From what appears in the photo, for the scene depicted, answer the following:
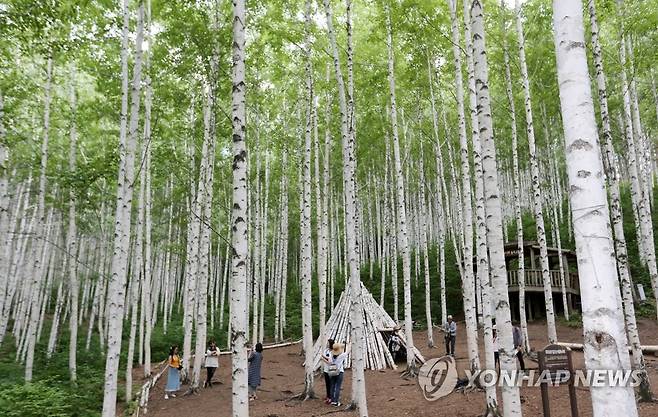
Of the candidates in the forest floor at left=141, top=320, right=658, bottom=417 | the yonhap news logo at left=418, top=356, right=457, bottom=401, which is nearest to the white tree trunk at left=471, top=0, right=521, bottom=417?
the forest floor at left=141, top=320, right=658, bottom=417

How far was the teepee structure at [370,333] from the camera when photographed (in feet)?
40.9

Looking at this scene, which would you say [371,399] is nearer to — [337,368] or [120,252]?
[337,368]

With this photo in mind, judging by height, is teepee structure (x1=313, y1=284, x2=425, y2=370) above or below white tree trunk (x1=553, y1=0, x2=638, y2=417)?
below

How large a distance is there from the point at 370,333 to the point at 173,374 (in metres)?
5.74

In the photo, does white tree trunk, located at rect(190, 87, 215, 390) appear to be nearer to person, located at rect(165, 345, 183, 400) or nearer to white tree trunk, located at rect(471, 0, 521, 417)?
person, located at rect(165, 345, 183, 400)

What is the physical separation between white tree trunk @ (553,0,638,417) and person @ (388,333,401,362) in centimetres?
1098

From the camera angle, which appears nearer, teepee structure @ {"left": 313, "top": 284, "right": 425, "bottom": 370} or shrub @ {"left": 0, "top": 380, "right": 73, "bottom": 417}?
shrub @ {"left": 0, "top": 380, "right": 73, "bottom": 417}

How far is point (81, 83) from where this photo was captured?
1741cm

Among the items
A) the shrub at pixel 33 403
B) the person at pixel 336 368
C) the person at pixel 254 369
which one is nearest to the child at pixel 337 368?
the person at pixel 336 368

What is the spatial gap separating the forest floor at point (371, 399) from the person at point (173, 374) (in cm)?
23

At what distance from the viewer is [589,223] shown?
2.48m

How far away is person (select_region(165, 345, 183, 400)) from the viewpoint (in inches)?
404

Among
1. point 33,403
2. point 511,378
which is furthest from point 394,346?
point 33,403

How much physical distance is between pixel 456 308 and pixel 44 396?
17987 mm
